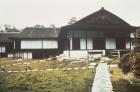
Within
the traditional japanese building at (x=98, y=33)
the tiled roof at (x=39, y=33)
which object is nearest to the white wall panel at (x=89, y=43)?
the traditional japanese building at (x=98, y=33)

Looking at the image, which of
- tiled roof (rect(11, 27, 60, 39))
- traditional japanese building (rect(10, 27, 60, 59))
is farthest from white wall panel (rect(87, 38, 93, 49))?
tiled roof (rect(11, 27, 60, 39))

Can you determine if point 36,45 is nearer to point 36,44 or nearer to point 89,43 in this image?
point 36,44

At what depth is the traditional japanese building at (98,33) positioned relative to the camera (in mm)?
38844

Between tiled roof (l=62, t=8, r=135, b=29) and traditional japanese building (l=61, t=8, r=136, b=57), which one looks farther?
tiled roof (l=62, t=8, r=135, b=29)

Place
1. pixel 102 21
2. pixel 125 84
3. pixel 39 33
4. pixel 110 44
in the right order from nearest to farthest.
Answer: pixel 125 84 < pixel 102 21 < pixel 110 44 < pixel 39 33

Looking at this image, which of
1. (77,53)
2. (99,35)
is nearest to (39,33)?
(77,53)

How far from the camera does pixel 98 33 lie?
39688mm

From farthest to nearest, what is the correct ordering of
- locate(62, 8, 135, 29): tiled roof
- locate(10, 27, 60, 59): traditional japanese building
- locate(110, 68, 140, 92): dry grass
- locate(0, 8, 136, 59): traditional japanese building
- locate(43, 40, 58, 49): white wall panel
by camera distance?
locate(43, 40, 58, 49): white wall panel
locate(10, 27, 60, 59): traditional japanese building
locate(62, 8, 135, 29): tiled roof
locate(0, 8, 136, 59): traditional japanese building
locate(110, 68, 140, 92): dry grass

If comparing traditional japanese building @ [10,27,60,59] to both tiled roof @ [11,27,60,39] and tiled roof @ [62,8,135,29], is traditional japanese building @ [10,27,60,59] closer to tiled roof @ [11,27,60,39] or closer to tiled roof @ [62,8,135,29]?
tiled roof @ [11,27,60,39]

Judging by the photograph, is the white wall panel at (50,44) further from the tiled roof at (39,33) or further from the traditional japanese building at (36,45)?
the tiled roof at (39,33)

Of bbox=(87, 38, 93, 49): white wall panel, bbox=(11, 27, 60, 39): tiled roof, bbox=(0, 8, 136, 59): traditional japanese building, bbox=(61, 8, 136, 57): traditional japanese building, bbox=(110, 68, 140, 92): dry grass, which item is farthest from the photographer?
bbox=(11, 27, 60, 39): tiled roof

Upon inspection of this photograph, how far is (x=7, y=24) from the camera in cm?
10400

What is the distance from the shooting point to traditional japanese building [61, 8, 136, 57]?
1529 inches

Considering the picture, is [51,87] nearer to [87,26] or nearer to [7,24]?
[87,26]
